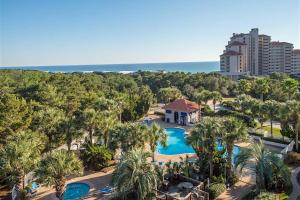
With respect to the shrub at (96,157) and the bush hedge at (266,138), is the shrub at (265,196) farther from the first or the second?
the bush hedge at (266,138)

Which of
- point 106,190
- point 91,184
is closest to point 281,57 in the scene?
point 91,184

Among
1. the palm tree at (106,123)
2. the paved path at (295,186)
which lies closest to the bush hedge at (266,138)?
the paved path at (295,186)

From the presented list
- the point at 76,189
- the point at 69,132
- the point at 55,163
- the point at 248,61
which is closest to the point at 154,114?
the point at 69,132

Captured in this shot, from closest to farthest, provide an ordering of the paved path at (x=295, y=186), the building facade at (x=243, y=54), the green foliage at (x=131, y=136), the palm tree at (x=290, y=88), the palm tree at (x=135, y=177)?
1. the palm tree at (x=135, y=177)
2. the paved path at (x=295, y=186)
3. the green foliage at (x=131, y=136)
4. the palm tree at (x=290, y=88)
5. the building facade at (x=243, y=54)

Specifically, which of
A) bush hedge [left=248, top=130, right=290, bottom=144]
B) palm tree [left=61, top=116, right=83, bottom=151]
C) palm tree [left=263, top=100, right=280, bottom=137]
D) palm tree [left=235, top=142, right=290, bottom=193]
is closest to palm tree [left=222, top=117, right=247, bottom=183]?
palm tree [left=235, top=142, right=290, bottom=193]

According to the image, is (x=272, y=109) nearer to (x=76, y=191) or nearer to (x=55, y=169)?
(x=76, y=191)

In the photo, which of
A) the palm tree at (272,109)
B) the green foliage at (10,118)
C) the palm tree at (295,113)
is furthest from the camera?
the palm tree at (272,109)

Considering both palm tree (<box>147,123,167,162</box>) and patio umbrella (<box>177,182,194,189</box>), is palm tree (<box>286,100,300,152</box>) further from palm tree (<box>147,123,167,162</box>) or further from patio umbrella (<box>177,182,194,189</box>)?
patio umbrella (<box>177,182,194,189</box>)
